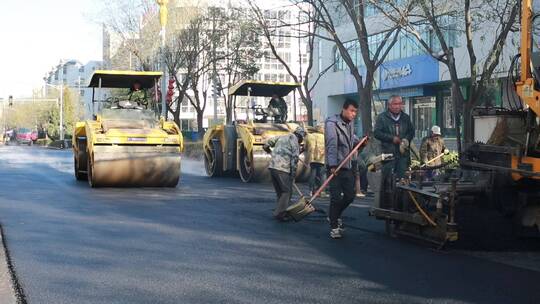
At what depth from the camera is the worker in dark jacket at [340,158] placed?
27.2 feet

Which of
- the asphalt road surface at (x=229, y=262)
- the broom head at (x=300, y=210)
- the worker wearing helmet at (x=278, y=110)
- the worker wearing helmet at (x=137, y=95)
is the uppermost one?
the worker wearing helmet at (x=137, y=95)

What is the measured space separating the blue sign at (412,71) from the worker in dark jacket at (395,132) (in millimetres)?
22842

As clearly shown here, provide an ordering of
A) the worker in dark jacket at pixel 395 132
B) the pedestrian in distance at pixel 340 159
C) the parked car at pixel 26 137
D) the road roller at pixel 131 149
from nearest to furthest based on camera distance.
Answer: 1. the pedestrian in distance at pixel 340 159
2. the worker in dark jacket at pixel 395 132
3. the road roller at pixel 131 149
4. the parked car at pixel 26 137

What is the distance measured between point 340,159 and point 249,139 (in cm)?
714

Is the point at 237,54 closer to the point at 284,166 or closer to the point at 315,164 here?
the point at 315,164

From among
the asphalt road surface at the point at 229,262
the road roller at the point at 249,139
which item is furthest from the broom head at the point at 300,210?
the road roller at the point at 249,139

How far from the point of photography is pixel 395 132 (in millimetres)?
9656

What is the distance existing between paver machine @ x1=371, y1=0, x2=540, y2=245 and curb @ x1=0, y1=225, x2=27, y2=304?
401 cm

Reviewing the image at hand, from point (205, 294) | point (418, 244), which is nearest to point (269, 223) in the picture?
point (418, 244)

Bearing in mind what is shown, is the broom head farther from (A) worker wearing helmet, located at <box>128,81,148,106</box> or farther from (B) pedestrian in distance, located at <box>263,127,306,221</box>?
(A) worker wearing helmet, located at <box>128,81,148,106</box>

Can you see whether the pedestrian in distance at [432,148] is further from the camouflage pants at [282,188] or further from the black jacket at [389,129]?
the camouflage pants at [282,188]

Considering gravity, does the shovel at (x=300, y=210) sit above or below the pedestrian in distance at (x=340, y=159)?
below

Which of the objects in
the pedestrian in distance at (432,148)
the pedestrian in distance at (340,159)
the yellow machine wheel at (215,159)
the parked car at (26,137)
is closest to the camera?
the pedestrian in distance at (340,159)

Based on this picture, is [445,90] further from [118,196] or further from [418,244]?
[418,244]
